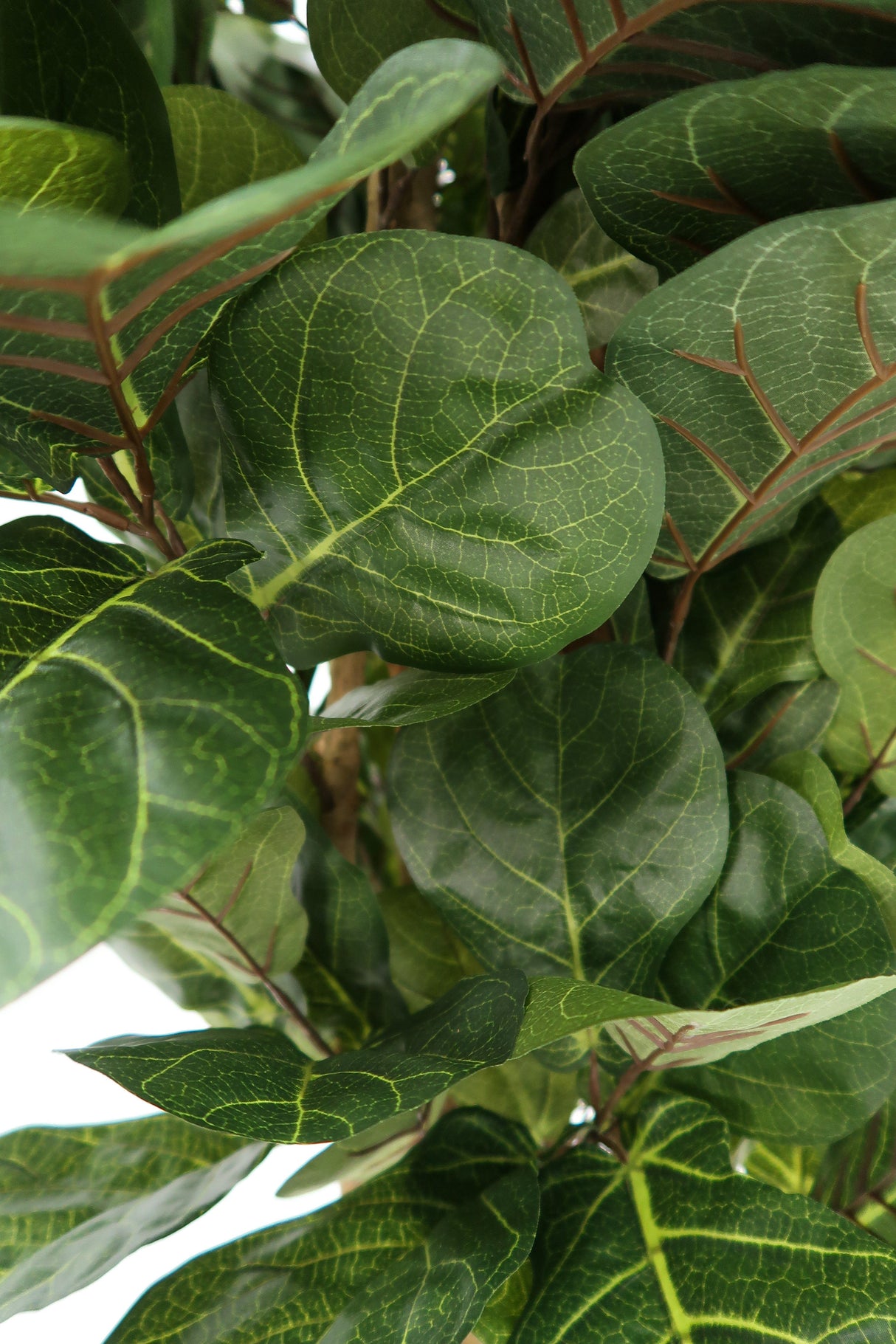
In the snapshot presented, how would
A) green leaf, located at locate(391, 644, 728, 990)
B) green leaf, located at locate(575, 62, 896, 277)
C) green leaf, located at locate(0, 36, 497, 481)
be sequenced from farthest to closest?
green leaf, located at locate(391, 644, 728, 990) → green leaf, located at locate(575, 62, 896, 277) → green leaf, located at locate(0, 36, 497, 481)

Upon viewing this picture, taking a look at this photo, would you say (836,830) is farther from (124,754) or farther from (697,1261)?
(124,754)

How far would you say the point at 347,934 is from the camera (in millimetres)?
476

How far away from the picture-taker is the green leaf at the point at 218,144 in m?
0.41

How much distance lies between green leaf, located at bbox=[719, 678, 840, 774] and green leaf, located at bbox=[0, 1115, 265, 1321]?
269 millimetres

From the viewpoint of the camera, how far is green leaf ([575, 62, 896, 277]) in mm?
299

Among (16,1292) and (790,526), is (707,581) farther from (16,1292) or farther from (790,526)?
(16,1292)

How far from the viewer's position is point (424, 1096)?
33 centimetres

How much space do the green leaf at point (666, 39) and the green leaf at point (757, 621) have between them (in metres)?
0.19

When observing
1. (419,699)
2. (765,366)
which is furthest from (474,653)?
(765,366)

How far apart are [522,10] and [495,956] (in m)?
0.34

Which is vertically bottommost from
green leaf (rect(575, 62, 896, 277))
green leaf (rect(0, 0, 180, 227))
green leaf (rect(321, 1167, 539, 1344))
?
green leaf (rect(321, 1167, 539, 1344))

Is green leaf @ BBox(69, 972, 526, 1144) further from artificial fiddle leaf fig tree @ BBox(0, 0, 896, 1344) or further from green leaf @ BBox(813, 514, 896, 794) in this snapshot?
green leaf @ BBox(813, 514, 896, 794)

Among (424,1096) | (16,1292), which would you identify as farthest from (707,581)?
(16,1292)

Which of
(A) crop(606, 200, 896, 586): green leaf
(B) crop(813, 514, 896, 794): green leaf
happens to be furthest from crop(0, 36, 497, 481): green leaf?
(B) crop(813, 514, 896, 794): green leaf
